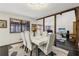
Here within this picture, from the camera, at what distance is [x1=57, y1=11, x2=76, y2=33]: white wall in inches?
64.0

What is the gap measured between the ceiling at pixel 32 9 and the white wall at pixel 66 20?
114 millimetres

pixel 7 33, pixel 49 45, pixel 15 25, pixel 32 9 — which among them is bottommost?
pixel 49 45

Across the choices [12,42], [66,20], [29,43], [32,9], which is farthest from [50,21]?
[12,42]

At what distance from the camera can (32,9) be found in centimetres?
163

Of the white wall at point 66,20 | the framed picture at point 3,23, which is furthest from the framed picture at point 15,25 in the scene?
the white wall at point 66,20

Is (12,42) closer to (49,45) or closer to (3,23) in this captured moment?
(3,23)

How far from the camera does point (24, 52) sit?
1.66 m

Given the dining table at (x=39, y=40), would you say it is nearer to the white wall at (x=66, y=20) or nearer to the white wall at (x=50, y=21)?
the white wall at (x=50, y=21)

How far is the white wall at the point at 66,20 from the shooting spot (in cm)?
163

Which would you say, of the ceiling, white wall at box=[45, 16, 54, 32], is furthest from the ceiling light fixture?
white wall at box=[45, 16, 54, 32]

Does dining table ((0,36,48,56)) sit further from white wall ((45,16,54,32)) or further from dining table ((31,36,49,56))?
white wall ((45,16,54,32))

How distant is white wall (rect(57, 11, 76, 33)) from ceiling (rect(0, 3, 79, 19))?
114 mm

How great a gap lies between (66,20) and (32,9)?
64cm

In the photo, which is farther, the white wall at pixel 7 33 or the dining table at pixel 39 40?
the dining table at pixel 39 40
